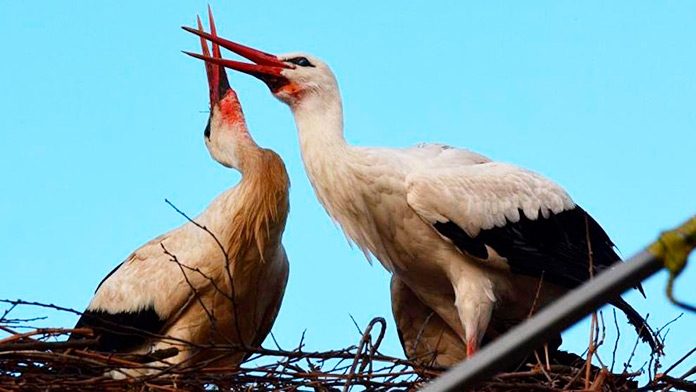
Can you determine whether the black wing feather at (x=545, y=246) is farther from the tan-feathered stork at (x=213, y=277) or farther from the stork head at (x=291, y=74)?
the tan-feathered stork at (x=213, y=277)

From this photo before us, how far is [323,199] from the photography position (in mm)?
5180

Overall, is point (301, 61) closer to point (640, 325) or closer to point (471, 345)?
point (471, 345)

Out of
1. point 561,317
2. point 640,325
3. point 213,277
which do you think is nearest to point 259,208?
point 213,277

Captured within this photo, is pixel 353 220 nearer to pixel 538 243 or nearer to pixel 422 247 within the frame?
pixel 422 247

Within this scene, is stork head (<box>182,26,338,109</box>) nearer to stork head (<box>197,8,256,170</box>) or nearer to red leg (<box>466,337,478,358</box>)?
stork head (<box>197,8,256,170</box>)

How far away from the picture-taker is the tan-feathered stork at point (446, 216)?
5.02m

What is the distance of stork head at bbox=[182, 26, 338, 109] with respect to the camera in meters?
5.29

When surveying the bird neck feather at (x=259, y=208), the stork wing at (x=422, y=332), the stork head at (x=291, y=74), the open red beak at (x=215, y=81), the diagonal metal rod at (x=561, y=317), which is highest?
the open red beak at (x=215, y=81)

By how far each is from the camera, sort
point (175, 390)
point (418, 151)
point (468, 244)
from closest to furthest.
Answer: point (175, 390)
point (468, 244)
point (418, 151)

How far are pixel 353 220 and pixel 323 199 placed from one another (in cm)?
18

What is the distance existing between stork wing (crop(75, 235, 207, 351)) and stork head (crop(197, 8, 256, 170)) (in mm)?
603

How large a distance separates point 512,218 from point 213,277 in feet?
4.69

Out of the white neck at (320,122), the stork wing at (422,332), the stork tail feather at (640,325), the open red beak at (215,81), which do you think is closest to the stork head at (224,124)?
the open red beak at (215,81)

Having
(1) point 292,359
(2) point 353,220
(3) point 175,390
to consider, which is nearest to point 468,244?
(2) point 353,220
